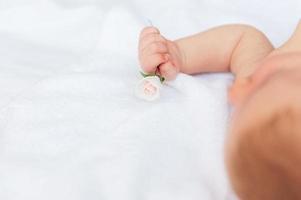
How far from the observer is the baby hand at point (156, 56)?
1.12 metres

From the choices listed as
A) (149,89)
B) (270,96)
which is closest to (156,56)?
(149,89)

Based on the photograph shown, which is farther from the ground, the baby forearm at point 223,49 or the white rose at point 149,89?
the baby forearm at point 223,49

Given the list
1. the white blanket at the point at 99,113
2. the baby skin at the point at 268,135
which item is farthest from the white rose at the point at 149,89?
the baby skin at the point at 268,135

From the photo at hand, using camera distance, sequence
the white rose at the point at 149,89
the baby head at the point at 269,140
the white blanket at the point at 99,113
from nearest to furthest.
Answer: the baby head at the point at 269,140 < the white blanket at the point at 99,113 < the white rose at the point at 149,89

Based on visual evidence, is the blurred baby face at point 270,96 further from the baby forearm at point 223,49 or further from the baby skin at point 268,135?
the baby forearm at point 223,49

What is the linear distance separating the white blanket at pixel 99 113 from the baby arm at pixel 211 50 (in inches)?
1.2

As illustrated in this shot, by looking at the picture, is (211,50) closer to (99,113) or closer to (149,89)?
(149,89)

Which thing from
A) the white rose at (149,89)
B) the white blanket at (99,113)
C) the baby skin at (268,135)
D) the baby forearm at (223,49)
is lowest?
the white blanket at (99,113)

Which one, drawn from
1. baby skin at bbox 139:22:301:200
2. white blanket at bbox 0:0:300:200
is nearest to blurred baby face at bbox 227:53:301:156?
baby skin at bbox 139:22:301:200

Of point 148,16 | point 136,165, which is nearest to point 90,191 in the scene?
point 136,165

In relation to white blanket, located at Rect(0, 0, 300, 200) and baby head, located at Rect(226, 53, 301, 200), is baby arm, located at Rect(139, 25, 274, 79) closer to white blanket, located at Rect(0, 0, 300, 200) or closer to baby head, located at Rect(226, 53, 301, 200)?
white blanket, located at Rect(0, 0, 300, 200)

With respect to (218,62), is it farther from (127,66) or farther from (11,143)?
(11,143)

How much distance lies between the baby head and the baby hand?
435 mm

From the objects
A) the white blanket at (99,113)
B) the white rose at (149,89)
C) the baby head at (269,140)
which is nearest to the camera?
the baby head at (269,140)
